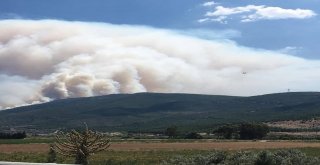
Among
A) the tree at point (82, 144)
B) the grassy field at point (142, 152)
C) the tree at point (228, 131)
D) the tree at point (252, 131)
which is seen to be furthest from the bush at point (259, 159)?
the tree at point (228, 131)

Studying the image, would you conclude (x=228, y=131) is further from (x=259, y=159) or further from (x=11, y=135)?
(x=259, y=159)

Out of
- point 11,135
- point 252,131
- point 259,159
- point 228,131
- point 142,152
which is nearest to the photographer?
point 259,159

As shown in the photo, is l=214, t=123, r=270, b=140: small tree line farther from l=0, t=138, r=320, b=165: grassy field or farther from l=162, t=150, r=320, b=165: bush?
l=162, t=150, r=320, b=165: bush

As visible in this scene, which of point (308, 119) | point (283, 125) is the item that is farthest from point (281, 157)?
point (308, 119)

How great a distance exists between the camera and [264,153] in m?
17.7

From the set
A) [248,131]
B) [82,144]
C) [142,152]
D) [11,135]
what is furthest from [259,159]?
[11,135]

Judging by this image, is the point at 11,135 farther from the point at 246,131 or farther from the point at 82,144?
the point at 82,144

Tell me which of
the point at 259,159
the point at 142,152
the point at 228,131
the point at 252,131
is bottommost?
the point at 142,152

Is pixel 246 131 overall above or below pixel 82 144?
below

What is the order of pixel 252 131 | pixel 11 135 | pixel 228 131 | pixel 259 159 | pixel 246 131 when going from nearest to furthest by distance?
pixel 259 159, pixel 252 131, pixel 246 131, pixel 228 131, pixel 11 135

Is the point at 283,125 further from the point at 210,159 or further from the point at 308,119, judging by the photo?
the point at 210,159

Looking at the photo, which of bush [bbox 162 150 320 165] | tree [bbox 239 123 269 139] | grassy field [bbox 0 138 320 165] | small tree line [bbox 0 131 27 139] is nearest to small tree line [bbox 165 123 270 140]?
tree [bbox 239 123 269 139]

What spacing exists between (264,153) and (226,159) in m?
1.65

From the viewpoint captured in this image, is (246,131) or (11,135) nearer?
(246,131)
